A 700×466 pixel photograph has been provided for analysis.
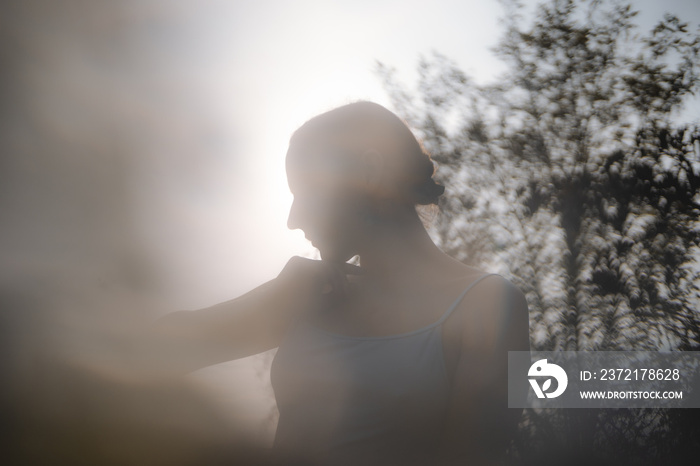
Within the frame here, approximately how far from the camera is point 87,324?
2.26 meters

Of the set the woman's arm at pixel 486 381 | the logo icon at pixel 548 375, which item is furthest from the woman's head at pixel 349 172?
the logo icon at pixel 548 375

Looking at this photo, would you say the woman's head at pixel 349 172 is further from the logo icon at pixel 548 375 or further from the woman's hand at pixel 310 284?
the logo icon at pixel 548 375

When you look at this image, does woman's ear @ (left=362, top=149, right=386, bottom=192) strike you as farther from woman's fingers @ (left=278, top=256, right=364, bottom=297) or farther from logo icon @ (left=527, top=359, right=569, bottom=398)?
logo icon @ (left=527, top=359, right=569, bottom=398)

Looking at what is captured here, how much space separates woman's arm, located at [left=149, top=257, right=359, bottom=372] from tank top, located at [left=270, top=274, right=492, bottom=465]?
0.20 m

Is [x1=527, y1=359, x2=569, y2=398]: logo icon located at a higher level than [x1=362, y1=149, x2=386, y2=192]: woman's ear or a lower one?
lower

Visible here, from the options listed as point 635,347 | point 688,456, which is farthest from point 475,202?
point 688,456

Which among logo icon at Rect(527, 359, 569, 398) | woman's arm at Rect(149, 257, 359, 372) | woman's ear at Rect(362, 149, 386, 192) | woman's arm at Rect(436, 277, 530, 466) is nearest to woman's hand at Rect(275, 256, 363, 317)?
woman's arm at Rect(149, 257, 359, 372)

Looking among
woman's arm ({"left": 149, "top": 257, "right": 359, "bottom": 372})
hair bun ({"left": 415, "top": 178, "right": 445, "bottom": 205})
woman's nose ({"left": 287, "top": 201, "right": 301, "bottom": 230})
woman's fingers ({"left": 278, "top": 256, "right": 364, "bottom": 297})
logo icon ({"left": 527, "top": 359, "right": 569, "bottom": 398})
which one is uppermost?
woman's nose ({"left": 287, "top": 201, "right": 301, "bottom": 230})

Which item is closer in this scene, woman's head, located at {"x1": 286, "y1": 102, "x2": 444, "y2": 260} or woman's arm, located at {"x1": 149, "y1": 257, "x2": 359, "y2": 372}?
woman's arm, located at {"x1": 149, "y1": 257, "x2": 359, "y2": 372}

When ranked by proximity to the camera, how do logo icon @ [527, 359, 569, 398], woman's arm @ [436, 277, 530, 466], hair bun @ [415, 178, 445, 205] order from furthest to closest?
logo icon @ [527, 359, 569, 398], hair bun @ [415, 178, 445, 205], woman's arm @ [436, 277, 530, 466]

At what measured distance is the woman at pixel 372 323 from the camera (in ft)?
5.96

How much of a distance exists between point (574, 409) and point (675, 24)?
591 centimetres

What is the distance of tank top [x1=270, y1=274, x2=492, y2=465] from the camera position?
188 centimetres

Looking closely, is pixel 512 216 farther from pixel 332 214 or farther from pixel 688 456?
pixel 332 214
